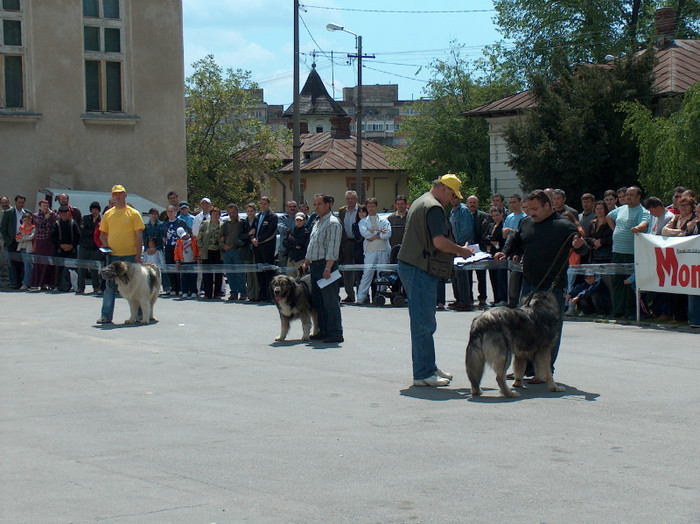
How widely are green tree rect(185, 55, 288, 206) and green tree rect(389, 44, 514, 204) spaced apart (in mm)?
10265

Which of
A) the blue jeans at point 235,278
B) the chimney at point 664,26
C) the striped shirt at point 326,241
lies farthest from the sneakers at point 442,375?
the chimney at point 664,26

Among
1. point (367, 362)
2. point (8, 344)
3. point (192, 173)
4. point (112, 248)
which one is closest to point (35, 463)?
point (367, 362)

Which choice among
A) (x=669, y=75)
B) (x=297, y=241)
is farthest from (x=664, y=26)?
(x=297, y=241)

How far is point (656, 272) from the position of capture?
48.2 feet

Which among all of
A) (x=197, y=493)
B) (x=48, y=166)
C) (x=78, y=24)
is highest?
(x=78, y=24)

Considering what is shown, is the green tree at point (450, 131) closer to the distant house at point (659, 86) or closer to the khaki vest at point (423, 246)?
the distant house at point (659, 86)

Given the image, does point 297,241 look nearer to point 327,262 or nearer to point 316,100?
point 327,262

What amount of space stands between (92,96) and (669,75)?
2070 cm

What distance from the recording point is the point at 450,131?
65.4 metres

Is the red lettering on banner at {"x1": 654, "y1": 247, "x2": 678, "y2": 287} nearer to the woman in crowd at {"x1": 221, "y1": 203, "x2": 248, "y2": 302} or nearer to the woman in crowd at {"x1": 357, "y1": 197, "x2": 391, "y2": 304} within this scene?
the woman in crowd at {"x1": 357, "y1": 197, "x2": 391, "y2": 304}

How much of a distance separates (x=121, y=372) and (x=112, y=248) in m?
5.34

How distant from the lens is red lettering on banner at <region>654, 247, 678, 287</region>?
14336 millimetres

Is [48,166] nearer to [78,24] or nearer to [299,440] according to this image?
[78,24]

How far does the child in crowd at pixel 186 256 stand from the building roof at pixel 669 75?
1938 cm
